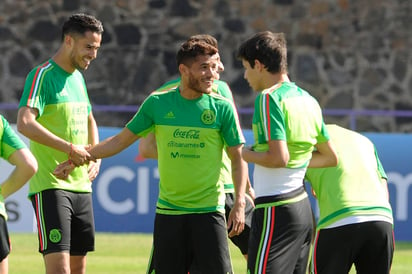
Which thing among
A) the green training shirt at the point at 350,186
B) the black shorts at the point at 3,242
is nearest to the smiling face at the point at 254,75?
the green training shirt at the point at 350,186

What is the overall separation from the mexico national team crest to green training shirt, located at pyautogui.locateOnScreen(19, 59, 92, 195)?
1.52 m

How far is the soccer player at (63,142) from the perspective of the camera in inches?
351

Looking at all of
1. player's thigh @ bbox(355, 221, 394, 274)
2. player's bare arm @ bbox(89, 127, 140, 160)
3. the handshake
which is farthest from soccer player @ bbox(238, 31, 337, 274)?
the handshake

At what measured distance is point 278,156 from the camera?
731 cm

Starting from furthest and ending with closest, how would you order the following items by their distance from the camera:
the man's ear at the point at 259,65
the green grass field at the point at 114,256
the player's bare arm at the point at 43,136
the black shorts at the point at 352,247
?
the green grass field at the point at 114,256 < the player's bare arm at the point at 43,136 < the man's ear at the point at 259,65 < the black shorts at the point at 352,247

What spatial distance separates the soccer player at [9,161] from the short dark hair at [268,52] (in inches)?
62.3

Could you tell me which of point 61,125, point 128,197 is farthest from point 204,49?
point 128,197

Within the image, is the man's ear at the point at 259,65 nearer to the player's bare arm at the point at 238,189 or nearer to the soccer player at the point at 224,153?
the soccer player at the point at 224,153

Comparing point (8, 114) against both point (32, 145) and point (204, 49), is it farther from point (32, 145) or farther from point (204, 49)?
point (204, 49)

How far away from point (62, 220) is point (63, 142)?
0.62 m

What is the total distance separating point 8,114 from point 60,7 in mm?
2463

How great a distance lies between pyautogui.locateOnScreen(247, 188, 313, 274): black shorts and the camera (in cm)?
737

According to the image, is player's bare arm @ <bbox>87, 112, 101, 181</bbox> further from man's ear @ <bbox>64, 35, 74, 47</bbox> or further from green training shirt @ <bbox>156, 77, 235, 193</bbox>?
green training shirt @ <bbox>156, 77, 235, 193</bbox>

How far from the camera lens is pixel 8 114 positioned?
21328 millimetres
